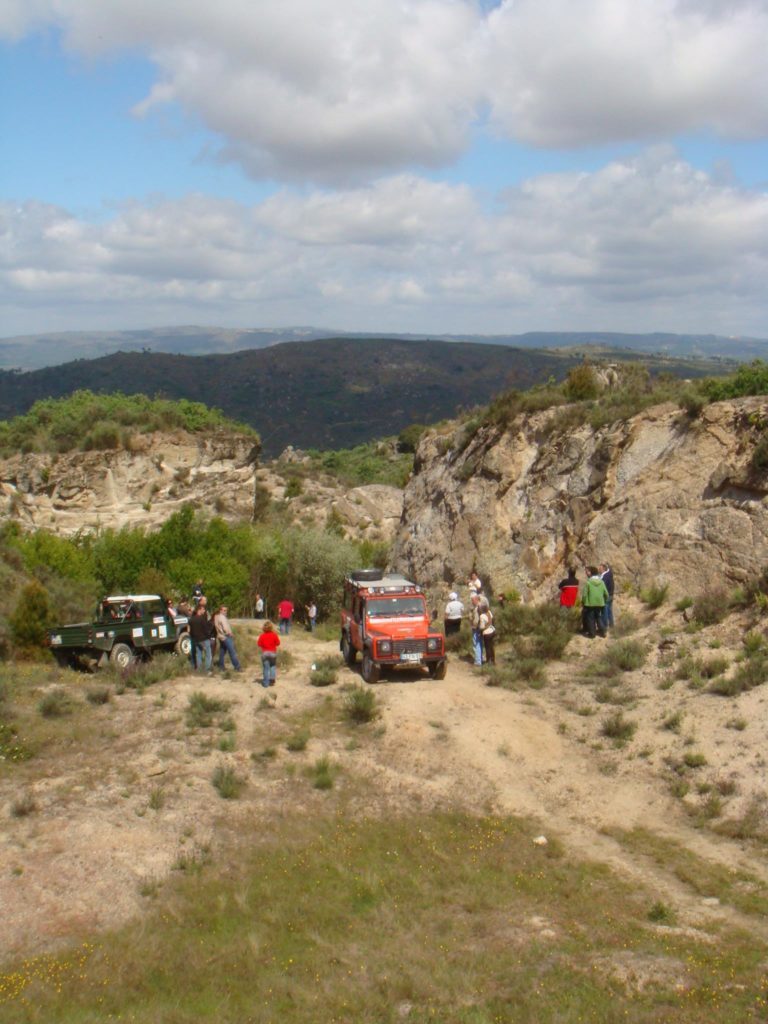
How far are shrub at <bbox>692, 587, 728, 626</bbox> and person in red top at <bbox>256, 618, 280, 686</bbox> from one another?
28.4 feet

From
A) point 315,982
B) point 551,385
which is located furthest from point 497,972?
point 551,385

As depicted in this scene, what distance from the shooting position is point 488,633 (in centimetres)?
1827

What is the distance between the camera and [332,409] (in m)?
139

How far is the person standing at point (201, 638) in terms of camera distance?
18016 millimetres

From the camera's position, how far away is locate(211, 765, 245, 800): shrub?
12336mm

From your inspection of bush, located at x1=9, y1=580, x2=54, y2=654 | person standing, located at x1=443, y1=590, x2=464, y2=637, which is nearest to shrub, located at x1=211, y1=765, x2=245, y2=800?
person standing, located at x1=443, y1=590, x2=464, y2=637

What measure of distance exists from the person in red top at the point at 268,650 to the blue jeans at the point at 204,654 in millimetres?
1694

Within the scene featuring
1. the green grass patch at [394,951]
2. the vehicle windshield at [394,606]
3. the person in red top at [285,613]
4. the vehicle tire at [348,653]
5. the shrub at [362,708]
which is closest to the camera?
the green grass patch at [394,951]

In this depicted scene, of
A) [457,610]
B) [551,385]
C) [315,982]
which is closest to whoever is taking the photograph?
[315,982]

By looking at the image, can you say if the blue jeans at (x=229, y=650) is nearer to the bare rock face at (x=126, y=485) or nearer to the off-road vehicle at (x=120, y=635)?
the off-road vehicle at (x=120, y=635)

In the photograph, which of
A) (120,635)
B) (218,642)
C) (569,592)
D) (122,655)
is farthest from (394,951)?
(120,635)

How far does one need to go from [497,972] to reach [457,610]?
12.6m

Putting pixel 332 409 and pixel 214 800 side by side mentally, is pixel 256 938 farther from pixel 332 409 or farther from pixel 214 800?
pixel 332 409

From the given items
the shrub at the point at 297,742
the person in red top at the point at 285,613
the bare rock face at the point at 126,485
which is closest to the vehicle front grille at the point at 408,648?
the shrub at the point at 297,742
